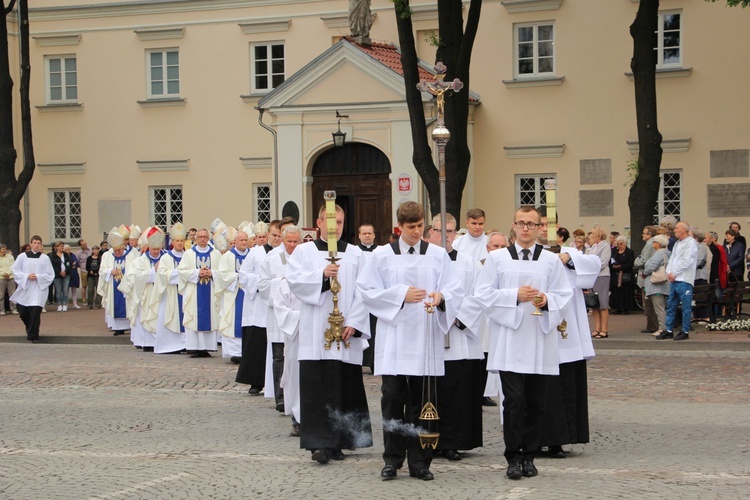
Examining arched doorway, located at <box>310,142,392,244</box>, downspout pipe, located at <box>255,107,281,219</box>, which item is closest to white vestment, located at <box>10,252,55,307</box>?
downspout pipe, located at <box>255,107,281,219</box>

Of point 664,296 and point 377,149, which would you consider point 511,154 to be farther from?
point 664,296

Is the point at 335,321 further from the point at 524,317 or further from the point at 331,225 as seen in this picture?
the point at 524,317

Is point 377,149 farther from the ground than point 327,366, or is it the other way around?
point 377,149

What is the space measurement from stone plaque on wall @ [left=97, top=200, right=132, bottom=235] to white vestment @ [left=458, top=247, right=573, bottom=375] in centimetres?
2559

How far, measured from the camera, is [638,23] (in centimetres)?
2281

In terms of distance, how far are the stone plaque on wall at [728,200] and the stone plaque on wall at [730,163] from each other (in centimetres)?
28

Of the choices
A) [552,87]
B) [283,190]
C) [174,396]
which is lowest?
[174,396]

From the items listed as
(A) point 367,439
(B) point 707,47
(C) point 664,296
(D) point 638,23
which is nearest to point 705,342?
(C) point 664,296

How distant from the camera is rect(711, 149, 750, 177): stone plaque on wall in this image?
1094 inches

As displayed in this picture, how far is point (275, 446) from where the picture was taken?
995cm

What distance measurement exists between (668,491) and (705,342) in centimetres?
1073

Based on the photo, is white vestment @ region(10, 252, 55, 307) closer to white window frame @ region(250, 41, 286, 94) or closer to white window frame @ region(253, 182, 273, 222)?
white window frame @ region(253, 182, 273, 222)

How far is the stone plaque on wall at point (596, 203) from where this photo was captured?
28844mm

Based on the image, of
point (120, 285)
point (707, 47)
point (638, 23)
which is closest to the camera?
point (120, 285)
